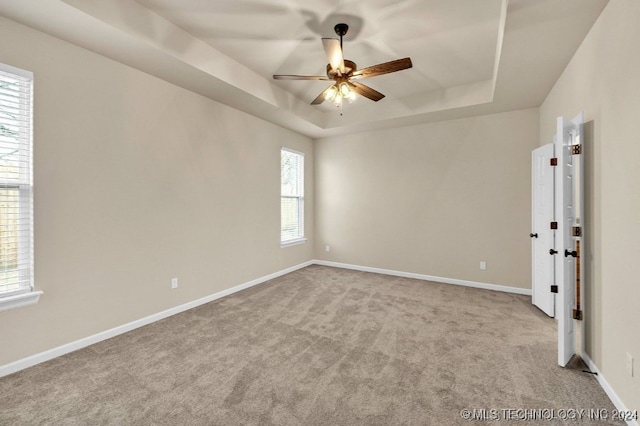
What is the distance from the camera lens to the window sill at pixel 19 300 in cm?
213

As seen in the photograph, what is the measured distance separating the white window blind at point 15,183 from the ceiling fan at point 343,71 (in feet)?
7.05

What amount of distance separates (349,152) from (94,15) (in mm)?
4198

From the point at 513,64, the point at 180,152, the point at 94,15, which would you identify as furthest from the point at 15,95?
the point at 513,64

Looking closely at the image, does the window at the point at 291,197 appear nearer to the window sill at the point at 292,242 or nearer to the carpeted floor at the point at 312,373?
the window sill at the point at 292,242

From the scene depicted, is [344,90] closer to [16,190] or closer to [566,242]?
[566,242]

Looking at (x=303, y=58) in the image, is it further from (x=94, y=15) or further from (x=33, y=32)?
(x=33, y=32)

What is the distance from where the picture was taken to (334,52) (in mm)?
2463

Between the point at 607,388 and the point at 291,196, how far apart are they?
473cm

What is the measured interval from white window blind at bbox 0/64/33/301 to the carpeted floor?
807 millimetres

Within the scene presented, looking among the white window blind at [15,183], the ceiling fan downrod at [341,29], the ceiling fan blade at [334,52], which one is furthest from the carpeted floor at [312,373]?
the ceiling fan downrod at [341,29]

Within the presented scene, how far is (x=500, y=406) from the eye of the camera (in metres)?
1.81

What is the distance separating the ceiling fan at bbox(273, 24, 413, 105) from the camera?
2.43 metres

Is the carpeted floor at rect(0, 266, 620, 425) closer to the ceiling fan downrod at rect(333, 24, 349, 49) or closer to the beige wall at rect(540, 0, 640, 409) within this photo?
the beige wall at rect(540, 0, 640, 409)

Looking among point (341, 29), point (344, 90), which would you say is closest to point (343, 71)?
point (344, 90)
